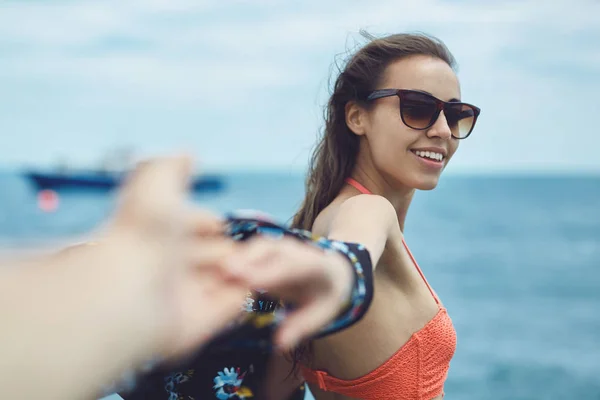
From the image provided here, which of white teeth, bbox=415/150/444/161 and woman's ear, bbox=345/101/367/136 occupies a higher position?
woman's ear, bbox=345/101/367/136

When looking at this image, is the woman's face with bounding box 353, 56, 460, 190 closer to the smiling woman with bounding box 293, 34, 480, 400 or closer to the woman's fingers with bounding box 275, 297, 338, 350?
the smiling woman with bounding box 293, 34, 480, 400

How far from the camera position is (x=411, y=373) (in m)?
2.15

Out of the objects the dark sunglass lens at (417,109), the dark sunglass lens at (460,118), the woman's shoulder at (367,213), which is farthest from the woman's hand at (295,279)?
the dark sunglass lens at (460,118)

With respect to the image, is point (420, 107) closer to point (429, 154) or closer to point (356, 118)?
point (429, 154)

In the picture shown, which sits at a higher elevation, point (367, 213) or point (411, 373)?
point (367, 213)

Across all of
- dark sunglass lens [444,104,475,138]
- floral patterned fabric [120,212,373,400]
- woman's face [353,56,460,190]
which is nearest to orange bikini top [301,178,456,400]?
floral patterned fabric [120,212,373,400]

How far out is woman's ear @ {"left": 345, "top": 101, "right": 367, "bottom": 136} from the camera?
2.41 m

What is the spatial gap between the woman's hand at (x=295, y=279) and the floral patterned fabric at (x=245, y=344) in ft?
0.17

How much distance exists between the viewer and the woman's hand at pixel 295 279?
3.04ft

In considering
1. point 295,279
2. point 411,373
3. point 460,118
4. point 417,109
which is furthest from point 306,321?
point 460,118

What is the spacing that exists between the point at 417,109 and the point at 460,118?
0.61ft

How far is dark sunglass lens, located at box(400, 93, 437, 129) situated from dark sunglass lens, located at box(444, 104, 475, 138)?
6 cm

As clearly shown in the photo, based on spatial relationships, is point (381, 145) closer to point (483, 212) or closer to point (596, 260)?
point (596, 260)

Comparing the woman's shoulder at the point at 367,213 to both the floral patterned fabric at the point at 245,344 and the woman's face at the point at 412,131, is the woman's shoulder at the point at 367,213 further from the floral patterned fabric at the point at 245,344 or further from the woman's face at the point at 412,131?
the woman's face at the point at 412,131
